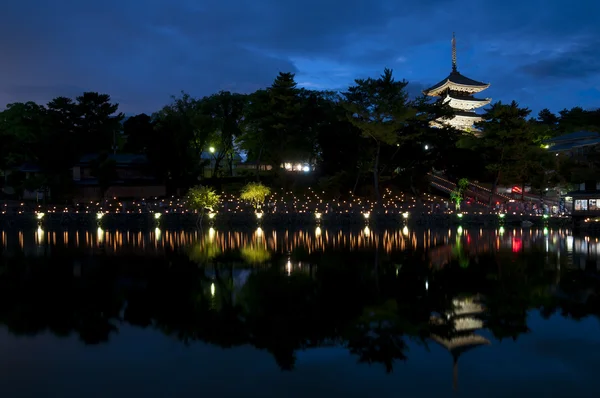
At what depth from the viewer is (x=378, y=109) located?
3647 centimetres

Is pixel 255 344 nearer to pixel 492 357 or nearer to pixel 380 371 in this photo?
pixel 380 371

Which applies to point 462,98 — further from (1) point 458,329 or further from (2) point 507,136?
(1) point 458,329

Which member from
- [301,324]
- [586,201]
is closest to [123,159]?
[586,201]

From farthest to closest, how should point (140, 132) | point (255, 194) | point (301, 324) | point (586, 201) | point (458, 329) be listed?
point (140, 132) → point (255, 194) → point (586, 201) → point (301, 324) → point (458, 329)

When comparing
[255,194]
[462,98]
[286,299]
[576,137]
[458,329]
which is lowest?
[458,329]

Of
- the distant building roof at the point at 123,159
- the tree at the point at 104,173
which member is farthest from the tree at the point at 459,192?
the tree at the point at 104,173

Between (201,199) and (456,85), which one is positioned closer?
(201,199)

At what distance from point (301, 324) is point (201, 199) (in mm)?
24599

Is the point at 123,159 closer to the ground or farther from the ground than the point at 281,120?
closer to the ground

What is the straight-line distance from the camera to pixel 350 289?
579 inches

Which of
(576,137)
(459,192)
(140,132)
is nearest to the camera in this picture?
(459,192)

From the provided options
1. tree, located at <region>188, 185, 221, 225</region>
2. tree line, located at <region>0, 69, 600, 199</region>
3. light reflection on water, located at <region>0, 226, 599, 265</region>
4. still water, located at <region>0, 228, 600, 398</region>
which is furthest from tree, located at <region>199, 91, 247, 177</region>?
still water, located at <region>0, 228, 600, 398</region>

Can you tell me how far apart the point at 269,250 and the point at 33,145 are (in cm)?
3434

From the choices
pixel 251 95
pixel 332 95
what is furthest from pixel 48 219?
pixel 332 95
